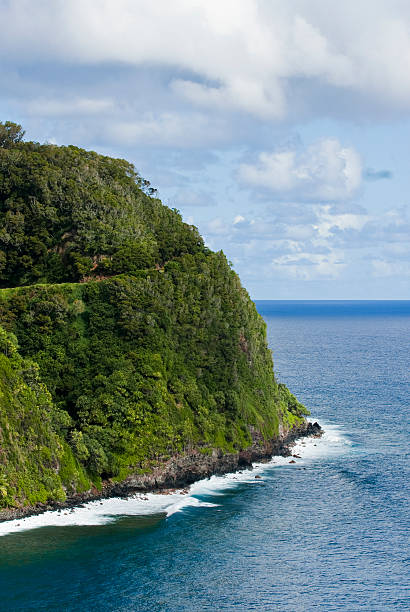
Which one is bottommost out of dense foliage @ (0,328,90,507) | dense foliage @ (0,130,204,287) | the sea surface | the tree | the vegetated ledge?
the sea surface

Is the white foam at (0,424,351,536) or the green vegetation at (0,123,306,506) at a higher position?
the green vegetation at (0,123,306,506)

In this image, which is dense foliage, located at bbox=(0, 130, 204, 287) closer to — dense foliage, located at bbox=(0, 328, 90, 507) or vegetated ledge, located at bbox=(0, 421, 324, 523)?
dense foliage, located at bbox=(0, 328, 90, 507)

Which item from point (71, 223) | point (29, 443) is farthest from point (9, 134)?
point (29, 443)

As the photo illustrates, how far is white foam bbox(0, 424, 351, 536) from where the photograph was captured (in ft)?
255

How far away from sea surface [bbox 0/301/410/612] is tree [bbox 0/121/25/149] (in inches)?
3206

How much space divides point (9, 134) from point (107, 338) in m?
59.3

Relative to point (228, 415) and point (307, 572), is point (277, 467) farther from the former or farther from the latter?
point (307, 572)

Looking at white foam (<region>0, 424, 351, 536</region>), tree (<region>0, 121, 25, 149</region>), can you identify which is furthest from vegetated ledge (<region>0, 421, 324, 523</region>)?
tree (<region>0, 121, 25, 149</region>)

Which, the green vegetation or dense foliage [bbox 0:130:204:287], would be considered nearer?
the green vegetation

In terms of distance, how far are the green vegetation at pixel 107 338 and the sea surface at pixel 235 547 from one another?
7.37 meters

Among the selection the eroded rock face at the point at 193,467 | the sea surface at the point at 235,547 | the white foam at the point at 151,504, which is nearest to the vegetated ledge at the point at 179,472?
the eroded rock face at the point at 193,467

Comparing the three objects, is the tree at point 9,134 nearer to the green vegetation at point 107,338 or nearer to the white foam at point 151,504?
the green vegetation at point 107,338

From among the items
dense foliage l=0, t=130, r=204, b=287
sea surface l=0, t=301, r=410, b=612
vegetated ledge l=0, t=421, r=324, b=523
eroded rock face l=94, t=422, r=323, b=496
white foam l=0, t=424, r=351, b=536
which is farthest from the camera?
dense foliage l=0, t=130, r=204, b=287

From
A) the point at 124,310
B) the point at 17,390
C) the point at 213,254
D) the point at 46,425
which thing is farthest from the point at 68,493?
the point at 213,254
